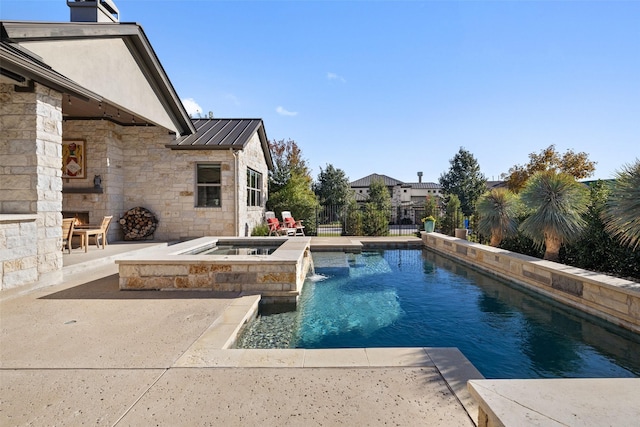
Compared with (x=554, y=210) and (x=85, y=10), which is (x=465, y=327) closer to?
(x=554, y=210)

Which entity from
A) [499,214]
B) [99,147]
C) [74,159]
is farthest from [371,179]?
[74,159]

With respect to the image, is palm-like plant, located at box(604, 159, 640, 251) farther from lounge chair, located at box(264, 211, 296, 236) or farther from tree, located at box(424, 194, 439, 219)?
tree, located at box(424, 194, 439, 219)

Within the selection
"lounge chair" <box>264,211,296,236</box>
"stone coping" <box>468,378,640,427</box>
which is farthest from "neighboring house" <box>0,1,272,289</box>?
"stone coping" <box>468,378,640,427</box>

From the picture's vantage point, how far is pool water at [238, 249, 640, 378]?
315 centimetres

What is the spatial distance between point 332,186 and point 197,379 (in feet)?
87.7

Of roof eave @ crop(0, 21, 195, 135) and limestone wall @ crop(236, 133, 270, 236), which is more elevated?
roof eave @ crop(0, 21, 195, 135)

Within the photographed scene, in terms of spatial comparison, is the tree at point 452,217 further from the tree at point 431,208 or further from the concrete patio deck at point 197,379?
the concrete patio deck at point 197,379

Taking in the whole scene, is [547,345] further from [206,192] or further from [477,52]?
[206,192]

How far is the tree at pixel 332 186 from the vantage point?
93.5 feet

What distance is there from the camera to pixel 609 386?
5.21 ft

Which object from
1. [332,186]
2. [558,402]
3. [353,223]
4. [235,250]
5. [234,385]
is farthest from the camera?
[332,186]

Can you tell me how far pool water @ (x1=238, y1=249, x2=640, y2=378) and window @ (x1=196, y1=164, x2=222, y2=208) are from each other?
5244 mm

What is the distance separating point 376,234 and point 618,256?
29.7 feet

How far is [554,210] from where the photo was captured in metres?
6.26
